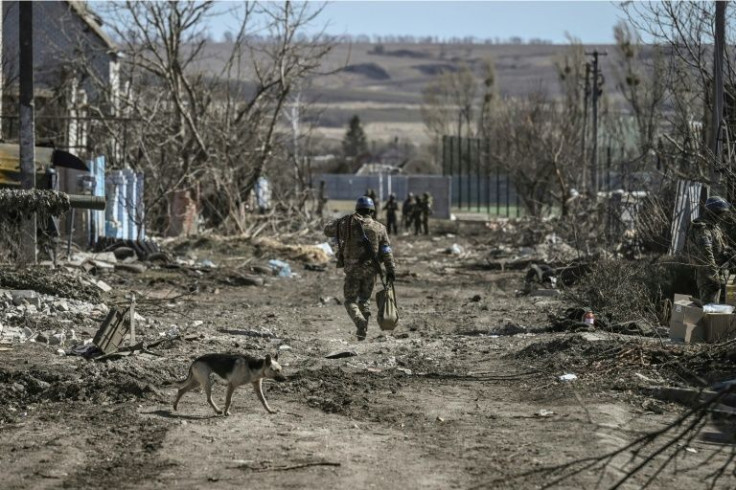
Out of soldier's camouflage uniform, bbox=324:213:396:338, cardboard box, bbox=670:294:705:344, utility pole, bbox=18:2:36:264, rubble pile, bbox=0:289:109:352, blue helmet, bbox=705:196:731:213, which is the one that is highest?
utility pole, bbox=18:2:36:264

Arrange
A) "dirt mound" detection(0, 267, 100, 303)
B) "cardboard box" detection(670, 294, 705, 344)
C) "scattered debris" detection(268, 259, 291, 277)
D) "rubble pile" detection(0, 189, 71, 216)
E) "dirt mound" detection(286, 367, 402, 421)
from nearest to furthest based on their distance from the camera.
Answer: "dirt mound" detection(286, 367, 402, 421) → "cardboard box" detection(670, 294, 705, 344) → "dirt mound" detection(0, 267, 100, 303) → "rubble pile" detection(0, 189, 71, 216) → "scattered debris" detection(268, 259, 291, 277)

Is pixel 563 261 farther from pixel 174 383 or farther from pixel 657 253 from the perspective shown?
pixel 174 383

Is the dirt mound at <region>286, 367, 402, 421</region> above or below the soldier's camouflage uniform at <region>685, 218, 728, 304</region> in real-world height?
below

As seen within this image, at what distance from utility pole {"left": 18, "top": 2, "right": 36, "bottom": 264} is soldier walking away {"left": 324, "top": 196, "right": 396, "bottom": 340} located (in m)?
5.49

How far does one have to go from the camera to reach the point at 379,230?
14547 mm

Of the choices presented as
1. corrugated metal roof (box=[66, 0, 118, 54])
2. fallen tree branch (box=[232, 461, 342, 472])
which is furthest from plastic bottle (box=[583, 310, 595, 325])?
corrugated metal roof (box=[66, 0, 118, 54])

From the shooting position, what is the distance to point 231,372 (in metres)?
9.41

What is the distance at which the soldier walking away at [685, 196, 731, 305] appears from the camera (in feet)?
46.1

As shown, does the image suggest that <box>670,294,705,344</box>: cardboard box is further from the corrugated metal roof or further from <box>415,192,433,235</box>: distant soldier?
<box>415,192,433,235</box>: distant soldier

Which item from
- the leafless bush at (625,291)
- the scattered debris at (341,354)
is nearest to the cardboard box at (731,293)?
the leafless bush at (625,291)

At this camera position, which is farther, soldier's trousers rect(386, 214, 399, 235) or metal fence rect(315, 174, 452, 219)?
metal fence rect(315, 174, 452, 219)

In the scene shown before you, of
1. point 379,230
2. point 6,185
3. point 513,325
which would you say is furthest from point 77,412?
point 6,185

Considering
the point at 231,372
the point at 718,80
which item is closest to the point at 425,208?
the point at 718,80

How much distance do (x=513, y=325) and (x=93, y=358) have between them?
6.17 m
